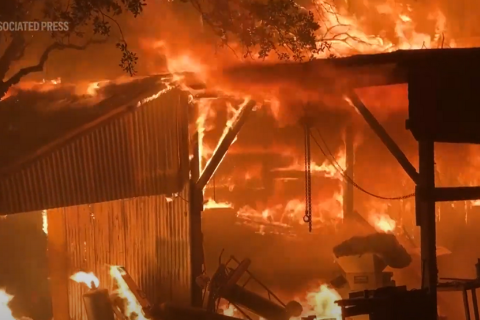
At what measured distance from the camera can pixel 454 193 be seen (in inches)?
359

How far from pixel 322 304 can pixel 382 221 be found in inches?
296

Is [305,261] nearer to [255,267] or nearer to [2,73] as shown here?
[255,267]

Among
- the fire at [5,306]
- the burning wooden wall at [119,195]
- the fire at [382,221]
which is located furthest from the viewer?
the fire at [382,221]

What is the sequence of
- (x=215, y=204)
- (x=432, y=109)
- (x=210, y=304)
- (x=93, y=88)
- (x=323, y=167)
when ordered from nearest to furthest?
(x=432, y=109)
(x=210, y=304)
(x=93, y=88)
(x=323, y=167)
(x=215, y=204)

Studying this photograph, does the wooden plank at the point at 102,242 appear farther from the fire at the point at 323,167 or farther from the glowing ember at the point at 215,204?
the fire at the point at 323,167

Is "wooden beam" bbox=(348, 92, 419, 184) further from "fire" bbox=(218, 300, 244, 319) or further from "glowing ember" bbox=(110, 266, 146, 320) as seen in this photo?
"glowing ember" bbox=(110, 266, 146, 320)

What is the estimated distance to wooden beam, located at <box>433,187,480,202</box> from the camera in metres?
8.95

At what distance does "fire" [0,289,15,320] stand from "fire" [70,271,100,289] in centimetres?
324

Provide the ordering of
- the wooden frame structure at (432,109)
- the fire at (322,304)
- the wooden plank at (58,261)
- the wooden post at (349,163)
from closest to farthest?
the wooden frame structure at (432,109), the fire at (322,304), the wooden plank at (58,261), the wooden post at (349,163)

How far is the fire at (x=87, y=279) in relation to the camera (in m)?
12.8

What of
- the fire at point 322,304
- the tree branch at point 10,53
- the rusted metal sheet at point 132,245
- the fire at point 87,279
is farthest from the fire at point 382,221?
the tree branch at point 10,53

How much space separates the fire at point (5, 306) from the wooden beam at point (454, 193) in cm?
1203

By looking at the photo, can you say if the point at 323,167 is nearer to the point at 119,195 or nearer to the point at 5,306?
the point at 119,195

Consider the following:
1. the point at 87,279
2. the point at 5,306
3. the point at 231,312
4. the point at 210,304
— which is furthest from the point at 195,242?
the point at 5,306
